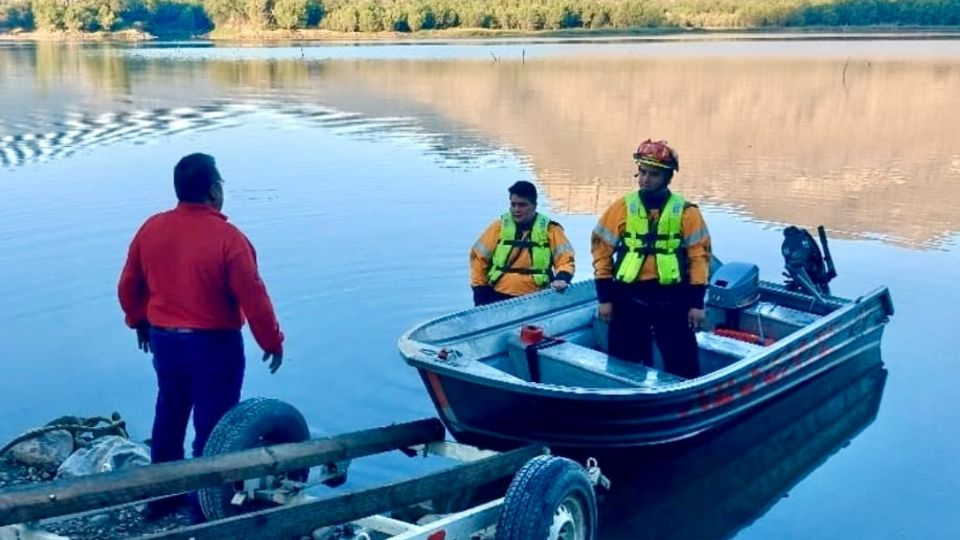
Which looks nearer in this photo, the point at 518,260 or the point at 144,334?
the point at 144,334

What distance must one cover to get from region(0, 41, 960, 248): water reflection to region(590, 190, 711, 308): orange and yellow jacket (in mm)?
7359

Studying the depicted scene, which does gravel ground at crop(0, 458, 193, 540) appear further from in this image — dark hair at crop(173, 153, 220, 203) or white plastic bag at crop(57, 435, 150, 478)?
dark hair at crop(173, 153, 220, 203)

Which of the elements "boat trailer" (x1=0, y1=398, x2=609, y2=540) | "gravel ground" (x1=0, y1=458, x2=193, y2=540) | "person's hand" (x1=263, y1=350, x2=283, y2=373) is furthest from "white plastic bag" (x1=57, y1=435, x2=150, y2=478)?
"person's hand" (x1=263, y1=350, x2=283, y2=373)

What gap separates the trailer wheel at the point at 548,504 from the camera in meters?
3.92

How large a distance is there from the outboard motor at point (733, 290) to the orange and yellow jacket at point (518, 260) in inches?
64.2

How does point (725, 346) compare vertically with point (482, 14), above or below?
below

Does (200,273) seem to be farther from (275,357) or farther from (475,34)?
(475,34)

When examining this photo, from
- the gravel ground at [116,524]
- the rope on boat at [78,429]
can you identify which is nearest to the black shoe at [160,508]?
the gravel ground at [116,524]

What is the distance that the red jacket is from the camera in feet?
13.3

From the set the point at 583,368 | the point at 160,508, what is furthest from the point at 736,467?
the point at 160,508

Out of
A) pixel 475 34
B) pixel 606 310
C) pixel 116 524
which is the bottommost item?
pixel 116 524

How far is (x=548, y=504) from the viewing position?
399 centimetres

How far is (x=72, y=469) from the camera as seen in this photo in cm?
484

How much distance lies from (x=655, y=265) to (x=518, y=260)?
4.04 ft
